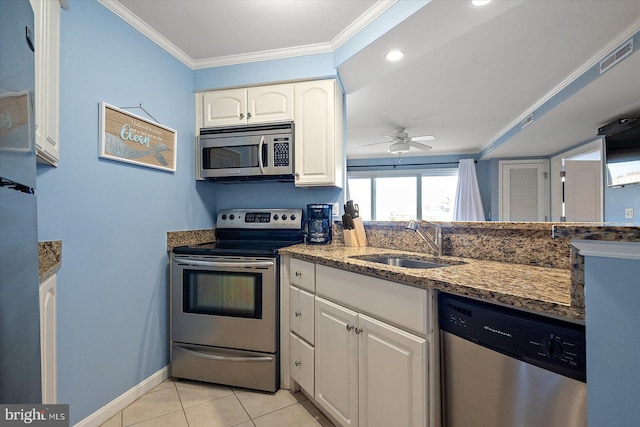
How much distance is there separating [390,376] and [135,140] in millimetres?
1911

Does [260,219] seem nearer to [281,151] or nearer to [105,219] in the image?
[281,151]

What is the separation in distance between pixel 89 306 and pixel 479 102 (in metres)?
3.99

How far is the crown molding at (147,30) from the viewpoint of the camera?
1.66 m

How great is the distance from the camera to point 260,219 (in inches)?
95.6

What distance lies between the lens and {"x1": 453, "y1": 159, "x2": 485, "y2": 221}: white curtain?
579 centimetres

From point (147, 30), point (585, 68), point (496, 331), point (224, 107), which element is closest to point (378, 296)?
point (496, 331)

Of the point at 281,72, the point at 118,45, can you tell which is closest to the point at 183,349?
the point at 118,45

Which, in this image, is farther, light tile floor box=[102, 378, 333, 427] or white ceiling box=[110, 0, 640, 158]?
white ceiling box=[110, 0, 640, 158]

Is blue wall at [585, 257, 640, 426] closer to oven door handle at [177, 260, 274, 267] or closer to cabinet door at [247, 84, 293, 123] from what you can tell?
oven door handle at [177, 260, 274, 267]

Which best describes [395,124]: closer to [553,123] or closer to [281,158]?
[553,123]

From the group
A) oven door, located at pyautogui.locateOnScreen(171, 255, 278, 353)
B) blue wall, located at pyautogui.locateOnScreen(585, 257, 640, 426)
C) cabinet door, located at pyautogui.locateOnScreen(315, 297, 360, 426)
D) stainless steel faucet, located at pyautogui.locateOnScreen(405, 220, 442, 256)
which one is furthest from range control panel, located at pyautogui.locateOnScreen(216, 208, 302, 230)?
blue wall, located at pyautogui.locateOnScreen(585, 257, 640, 426)

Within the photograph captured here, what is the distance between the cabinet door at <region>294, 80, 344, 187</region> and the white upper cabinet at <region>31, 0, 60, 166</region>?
4.43 ft

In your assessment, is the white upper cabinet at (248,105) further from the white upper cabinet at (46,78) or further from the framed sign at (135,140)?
the white upper cabinet at (46,78)

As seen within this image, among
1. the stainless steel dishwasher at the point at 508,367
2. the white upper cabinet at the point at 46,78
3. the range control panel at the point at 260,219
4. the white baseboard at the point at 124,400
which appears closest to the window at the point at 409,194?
the range control panel at the point at 260,219
